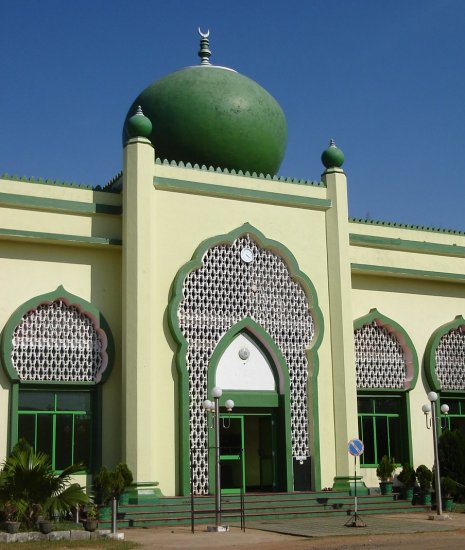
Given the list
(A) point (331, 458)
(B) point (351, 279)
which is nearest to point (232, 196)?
(B) point (351, 279)

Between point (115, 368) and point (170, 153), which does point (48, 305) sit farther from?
point (170, 153)

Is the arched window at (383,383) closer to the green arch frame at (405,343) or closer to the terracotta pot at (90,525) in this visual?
the green arch frame at (405,343)

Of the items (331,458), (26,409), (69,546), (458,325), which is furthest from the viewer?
(458,325)

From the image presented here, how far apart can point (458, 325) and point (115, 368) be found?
28.8 ft

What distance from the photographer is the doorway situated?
17531 mm

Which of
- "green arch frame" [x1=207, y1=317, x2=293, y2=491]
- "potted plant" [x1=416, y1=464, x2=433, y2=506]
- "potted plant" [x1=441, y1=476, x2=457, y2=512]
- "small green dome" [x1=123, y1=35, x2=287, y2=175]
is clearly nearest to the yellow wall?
"green arch frame" [x1=207, y1=317, x2=293, y2=491]

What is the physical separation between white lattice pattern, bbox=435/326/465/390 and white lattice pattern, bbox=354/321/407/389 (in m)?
1.10

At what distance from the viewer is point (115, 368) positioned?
1698 cm

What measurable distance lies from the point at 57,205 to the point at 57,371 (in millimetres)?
3242

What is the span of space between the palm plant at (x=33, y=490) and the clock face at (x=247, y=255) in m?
6.53

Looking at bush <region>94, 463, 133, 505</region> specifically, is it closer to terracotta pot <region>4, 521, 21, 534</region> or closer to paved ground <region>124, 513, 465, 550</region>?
paved ground <region>124, 513, 465, 550</region>

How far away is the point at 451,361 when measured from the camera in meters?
20.8

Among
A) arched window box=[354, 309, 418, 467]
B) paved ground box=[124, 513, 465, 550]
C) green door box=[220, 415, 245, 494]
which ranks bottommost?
paved ground box=[124, 513, 465, 550]

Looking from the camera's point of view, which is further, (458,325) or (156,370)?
(458,325)
